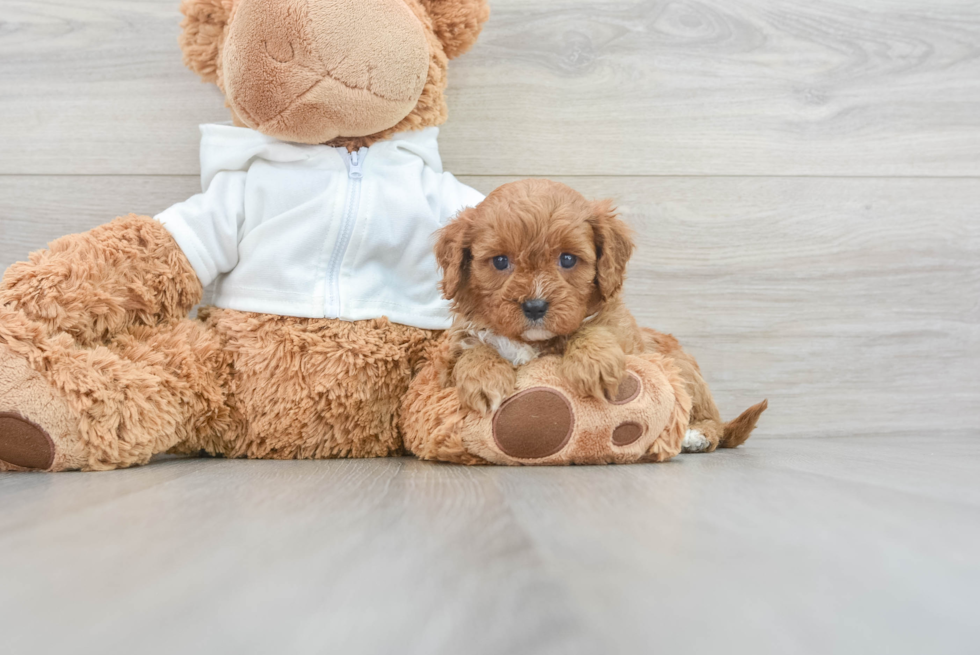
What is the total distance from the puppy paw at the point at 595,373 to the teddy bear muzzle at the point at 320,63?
49 cm

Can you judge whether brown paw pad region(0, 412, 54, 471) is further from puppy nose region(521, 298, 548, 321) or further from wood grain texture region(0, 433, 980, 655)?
puppy nose region(521, 298, 548, 321)

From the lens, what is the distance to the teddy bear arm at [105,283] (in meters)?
0.99

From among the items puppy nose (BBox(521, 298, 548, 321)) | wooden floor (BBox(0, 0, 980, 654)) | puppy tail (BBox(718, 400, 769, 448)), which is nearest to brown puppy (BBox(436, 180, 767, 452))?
puppy nose (BBox(521, 298, 548, 321))

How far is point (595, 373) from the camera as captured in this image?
0.94 metres

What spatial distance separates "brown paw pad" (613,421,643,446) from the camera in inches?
38.2

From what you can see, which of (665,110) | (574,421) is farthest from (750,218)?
(574,421)

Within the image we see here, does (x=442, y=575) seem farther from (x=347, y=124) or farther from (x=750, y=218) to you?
(x=750, y=218)

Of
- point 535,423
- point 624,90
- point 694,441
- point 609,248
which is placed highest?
point 624,90

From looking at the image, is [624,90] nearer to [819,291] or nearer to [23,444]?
[819,291]

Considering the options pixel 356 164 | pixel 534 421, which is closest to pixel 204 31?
pixel 356 164

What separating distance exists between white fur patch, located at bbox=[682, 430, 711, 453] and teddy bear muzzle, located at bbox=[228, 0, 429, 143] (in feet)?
2.30

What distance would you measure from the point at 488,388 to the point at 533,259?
18cm

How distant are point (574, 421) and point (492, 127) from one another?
69 centimetres

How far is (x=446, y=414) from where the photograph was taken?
100 centimetres
